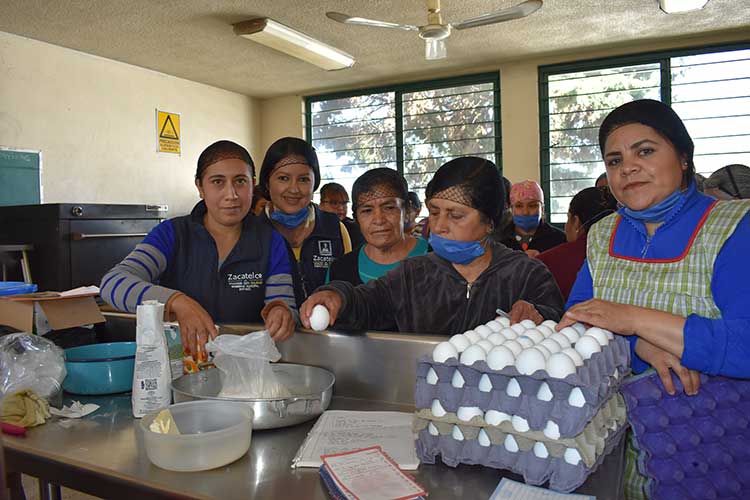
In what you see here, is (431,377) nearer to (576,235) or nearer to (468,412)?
(468,412)

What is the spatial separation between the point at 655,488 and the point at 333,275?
4.49 ft

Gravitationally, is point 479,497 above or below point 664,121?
below

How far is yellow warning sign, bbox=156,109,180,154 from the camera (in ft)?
19.2

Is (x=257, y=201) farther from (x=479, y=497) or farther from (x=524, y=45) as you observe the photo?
(x=524, y=45)

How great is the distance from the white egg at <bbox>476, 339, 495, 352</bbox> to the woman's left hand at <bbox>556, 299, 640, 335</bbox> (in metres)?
0.22

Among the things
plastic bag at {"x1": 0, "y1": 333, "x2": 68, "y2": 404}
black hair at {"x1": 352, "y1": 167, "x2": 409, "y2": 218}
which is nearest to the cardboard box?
plastic bag at {"x1": 0, "y1": 333, "x2": 68, "y2": 404}

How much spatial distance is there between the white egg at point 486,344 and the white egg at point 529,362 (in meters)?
0.07

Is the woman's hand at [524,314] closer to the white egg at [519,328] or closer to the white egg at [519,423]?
the white egg at [519,328]

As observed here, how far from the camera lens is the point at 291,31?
4.60 meters

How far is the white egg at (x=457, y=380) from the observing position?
0.94 metres

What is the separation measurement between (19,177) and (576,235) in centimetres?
434

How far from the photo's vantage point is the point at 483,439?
0.94 metres

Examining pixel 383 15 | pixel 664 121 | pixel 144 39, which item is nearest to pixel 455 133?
pixel 383 15

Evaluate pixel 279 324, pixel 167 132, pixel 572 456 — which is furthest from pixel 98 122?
pixel 572 456
